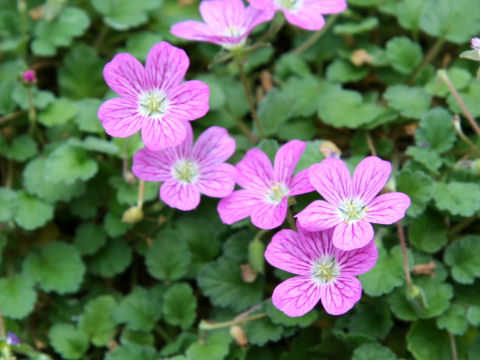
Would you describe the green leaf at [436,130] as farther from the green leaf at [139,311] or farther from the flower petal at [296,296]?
the green leaf at [139,311]

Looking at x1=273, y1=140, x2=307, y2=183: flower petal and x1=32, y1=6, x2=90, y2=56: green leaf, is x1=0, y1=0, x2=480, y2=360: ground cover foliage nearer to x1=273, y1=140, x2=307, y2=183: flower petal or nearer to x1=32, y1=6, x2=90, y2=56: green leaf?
x1=32, y1=6, x2=90, y2=56: green leaf

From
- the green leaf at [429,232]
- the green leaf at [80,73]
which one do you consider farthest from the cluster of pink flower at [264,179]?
the green leaf at [80,73]

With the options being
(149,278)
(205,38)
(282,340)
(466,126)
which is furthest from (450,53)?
(149,278)

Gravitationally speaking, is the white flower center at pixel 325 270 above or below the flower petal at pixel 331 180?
below

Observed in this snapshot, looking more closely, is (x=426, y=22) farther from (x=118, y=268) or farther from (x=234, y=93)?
(x=118, y=268)

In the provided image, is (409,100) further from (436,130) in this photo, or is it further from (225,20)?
(225,20)

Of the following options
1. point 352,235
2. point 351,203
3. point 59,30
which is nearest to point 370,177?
point 351,203

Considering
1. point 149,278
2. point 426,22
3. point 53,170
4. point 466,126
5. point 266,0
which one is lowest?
point 149,278

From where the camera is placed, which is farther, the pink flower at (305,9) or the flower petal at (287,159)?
the pink flower at (305,9)
